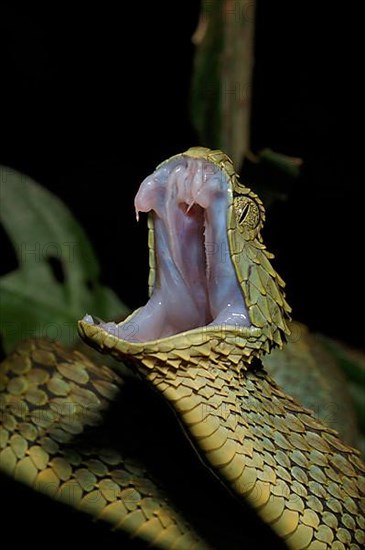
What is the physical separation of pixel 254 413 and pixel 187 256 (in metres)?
0.35

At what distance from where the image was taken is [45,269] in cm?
281

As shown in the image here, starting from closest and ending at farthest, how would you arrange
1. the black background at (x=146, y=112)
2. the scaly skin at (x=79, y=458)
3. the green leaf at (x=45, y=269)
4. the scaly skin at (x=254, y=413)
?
1. the scaly skin at (x=254, y=413)
2. the scaly skin at (x=79, y=458)
3. the green leaf at (x=45, y=269)
4. the black background at (x=146, y=112)

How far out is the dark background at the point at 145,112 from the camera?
3428 millimetres

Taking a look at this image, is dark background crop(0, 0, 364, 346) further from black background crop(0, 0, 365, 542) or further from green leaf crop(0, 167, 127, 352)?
green leaf crop(0, 167, 127, 352)

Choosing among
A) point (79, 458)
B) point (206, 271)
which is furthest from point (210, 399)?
→ point (79, 458)

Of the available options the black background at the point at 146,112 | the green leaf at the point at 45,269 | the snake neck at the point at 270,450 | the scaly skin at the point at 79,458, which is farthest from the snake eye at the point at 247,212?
the black background at the point at 146,112

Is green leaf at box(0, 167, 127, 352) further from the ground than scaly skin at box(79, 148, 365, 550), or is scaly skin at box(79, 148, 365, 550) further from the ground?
scaly skin at box(79, 148, 365, 550)

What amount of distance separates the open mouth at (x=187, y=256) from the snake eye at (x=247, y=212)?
0.03 m

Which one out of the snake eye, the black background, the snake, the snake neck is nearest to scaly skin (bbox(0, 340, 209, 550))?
the snake

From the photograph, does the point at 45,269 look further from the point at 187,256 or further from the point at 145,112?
the point at 187,256

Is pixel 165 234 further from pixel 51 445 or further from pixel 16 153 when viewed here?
pixel 16 153

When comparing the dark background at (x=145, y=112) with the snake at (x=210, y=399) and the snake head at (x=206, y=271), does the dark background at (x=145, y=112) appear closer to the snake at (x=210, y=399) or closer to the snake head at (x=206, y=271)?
the snake at (x=210, y=399)

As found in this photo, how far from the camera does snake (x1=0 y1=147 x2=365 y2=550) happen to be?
1.47 meters

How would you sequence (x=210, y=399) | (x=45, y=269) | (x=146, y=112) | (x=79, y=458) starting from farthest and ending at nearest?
(x=146, y=112), (x=45, y=269), (x=79, y=458), (x=210, y=399)
